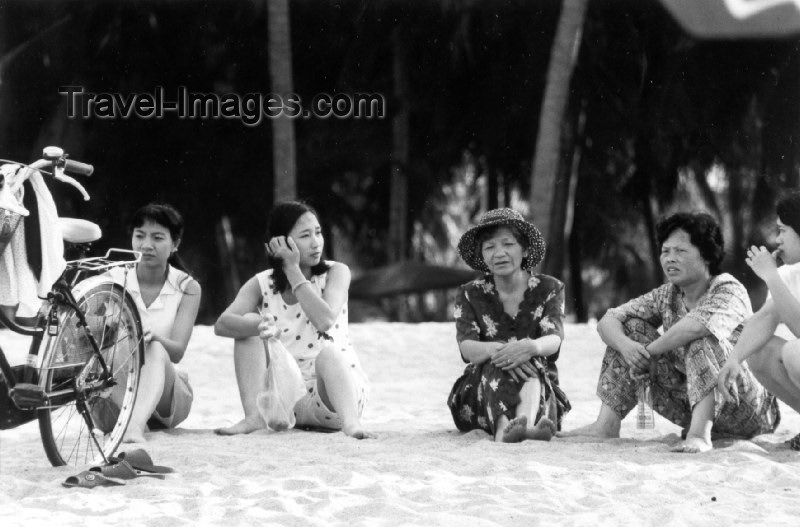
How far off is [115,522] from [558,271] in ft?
39.5

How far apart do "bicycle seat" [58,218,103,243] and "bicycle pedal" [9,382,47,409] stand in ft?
1.86

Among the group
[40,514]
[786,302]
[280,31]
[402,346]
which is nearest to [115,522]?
[40,514]

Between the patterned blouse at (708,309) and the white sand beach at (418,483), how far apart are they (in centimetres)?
45

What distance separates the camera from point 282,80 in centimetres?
1400

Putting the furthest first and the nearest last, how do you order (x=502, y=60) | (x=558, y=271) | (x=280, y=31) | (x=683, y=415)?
(x=502, y=60) < (x=558, y=271) < (x=280, y=31) < (x=683, y=415)

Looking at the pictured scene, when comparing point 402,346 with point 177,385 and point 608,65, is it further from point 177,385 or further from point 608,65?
point 608,65

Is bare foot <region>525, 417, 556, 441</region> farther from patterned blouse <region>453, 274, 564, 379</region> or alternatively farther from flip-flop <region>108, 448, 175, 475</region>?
flip-flop <region>108, 448, 175, 475</region>

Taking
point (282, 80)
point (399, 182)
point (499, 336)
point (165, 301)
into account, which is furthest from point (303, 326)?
point (399, 182)

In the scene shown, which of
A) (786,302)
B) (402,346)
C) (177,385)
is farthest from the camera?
(402,346)

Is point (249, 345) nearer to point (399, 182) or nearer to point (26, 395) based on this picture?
point (26, 395)

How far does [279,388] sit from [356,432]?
0.42m

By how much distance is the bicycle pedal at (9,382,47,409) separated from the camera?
3.87m

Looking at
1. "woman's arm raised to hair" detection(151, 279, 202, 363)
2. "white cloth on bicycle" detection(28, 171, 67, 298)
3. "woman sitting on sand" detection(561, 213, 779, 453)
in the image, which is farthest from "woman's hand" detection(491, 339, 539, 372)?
"white cloth on bicycle" detection(28, 171, 67, 298)

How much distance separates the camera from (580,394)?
292 inches
